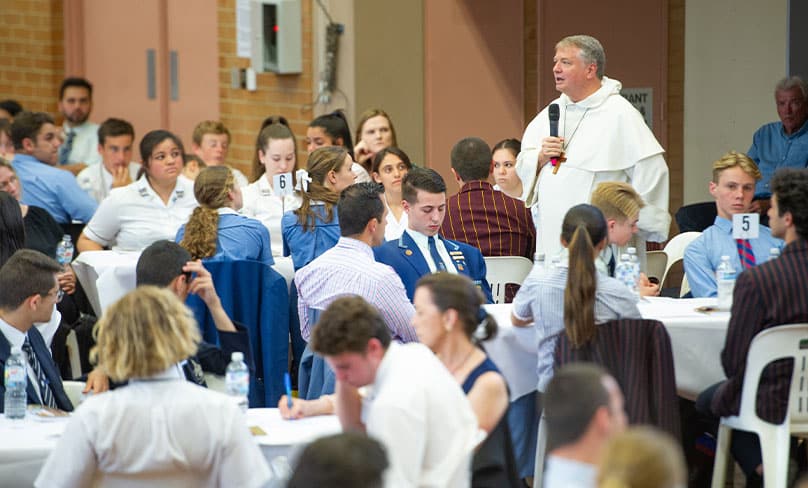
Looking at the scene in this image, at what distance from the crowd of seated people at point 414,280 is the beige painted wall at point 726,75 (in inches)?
33.9

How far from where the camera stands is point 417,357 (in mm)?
3387

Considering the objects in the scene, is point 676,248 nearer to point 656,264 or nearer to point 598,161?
point 656,264

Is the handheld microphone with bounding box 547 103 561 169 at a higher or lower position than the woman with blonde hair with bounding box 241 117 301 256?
higher

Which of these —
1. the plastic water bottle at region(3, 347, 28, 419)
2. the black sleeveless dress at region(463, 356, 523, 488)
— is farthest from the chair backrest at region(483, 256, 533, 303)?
the black sleeveless dress at region(463, 356, 523, 488)

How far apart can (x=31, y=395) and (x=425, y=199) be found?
6.03 ft

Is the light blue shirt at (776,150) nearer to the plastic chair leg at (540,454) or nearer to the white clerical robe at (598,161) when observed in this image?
the white clerical robe at (598,161)

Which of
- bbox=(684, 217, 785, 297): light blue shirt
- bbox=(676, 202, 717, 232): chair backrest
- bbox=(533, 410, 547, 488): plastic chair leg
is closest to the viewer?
bbox=(533, 410, 547, 488): plastic chair leg

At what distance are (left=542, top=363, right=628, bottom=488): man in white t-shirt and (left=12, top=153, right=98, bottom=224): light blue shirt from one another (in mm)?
6185

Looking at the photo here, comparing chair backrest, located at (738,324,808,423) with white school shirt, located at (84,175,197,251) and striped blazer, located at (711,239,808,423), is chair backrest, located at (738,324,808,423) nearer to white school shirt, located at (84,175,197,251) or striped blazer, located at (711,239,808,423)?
striped blazer, located at (711,239,808,423)

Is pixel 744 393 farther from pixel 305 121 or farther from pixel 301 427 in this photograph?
pixel 305 121

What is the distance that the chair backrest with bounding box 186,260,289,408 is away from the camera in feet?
19.7

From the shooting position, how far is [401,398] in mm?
3256

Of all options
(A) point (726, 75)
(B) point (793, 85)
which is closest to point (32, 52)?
(A) point (726, 75)

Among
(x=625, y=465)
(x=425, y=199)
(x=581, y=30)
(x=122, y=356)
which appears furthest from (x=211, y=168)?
(x=625, y=465)
